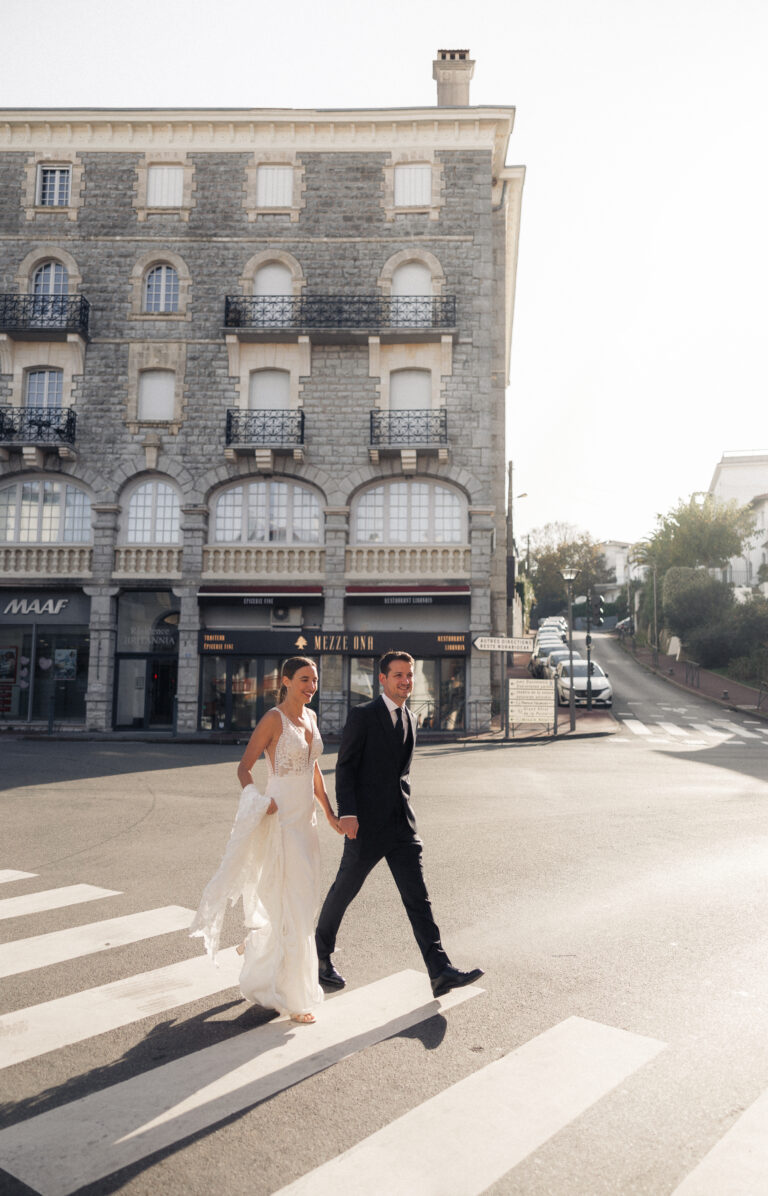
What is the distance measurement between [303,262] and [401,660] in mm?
23334

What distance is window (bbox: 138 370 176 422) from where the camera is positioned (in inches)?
1007

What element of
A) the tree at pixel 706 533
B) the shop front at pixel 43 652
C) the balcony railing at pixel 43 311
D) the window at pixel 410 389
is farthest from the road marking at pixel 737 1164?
the tree at pixel 706 533

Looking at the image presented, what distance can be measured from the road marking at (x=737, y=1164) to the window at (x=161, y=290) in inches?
1026

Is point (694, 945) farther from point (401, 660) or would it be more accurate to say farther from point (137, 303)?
point (137, 303)

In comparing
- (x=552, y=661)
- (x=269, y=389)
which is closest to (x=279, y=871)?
(x=269, y=389)

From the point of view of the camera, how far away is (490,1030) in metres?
4.23

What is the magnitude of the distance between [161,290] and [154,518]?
693 cm

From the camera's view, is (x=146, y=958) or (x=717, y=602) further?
(x=717, y=602)

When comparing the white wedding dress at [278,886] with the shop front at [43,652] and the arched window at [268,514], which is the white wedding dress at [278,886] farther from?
the shop front at [43,652]

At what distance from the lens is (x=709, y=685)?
3853 cm

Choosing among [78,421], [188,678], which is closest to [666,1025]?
[188,678]

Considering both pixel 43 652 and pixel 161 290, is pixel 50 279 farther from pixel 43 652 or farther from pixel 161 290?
pixel 43 652

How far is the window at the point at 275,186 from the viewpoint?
26047 mm

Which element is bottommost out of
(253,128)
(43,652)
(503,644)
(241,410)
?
→ (43,652)
